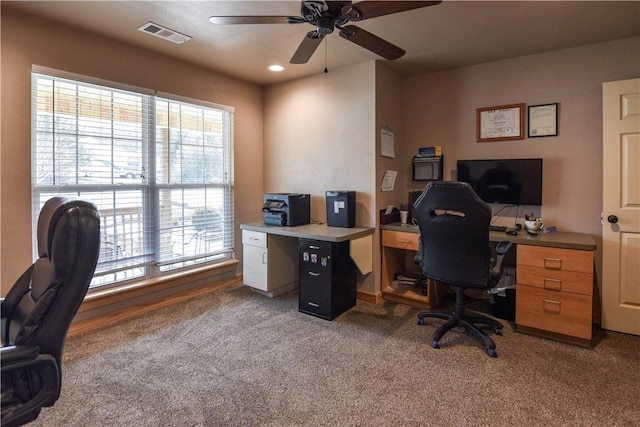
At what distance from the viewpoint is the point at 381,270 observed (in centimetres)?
350

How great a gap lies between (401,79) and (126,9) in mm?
2713

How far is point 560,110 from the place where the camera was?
10.0ft

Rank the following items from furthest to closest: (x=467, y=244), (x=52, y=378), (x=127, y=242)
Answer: (x=127, y=242) → (x=467, y=244) → (x=52, y=378)

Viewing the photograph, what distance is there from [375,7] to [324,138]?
1972mm

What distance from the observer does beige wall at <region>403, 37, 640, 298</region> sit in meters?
2.90

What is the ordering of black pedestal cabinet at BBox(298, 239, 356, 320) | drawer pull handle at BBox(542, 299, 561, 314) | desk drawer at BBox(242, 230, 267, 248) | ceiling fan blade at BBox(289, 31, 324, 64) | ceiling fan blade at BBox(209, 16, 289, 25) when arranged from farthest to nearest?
desk drawer at BBox(242, 230, 267, 248), black pedestal cabinet at BBox(298, 239, 356, 320), drawer pull handle at BBox(542, 299, 561, 314), ceiling fan blade at BBox(289, 31, 324, 64), ceiling fan blade at BBox(209, 16, 289, 25)

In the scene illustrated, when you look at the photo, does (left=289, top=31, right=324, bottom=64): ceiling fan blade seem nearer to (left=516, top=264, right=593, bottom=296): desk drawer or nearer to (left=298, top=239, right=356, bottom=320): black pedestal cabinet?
(left=298, top=239, right=356, bottom=320): black pedestal cabinet

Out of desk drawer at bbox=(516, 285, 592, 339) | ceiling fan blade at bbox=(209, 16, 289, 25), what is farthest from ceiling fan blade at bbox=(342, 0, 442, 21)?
desk drawer at bbox=(516, 285, 592, 339)

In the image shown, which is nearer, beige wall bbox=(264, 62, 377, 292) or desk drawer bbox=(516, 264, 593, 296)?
desk drawer bbox=(516, 264, 593, 296)

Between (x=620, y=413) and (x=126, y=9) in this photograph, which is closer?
(x=620, y=413)

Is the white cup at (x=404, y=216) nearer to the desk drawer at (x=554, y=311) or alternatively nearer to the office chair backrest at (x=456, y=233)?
the office chair backrest at (x=456, y=233)

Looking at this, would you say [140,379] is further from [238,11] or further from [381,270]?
[238,11]

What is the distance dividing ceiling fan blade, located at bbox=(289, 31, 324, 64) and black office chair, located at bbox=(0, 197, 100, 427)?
161 cm

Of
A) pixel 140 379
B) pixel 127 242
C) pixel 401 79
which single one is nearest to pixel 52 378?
pixel 140 379
